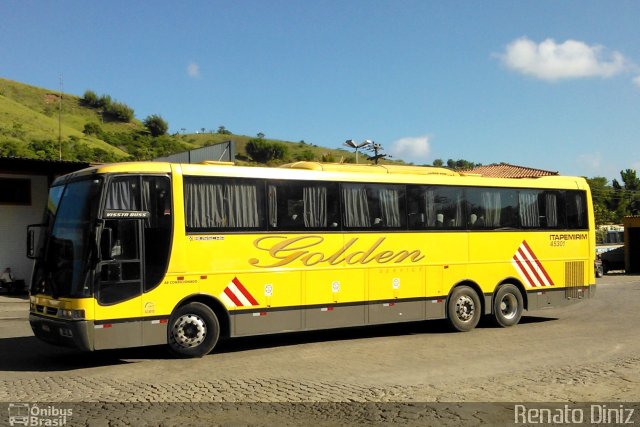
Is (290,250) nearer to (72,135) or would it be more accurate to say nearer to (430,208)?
(430,208)

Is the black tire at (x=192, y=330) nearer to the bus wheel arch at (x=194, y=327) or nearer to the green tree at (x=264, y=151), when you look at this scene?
the bus wheel arch at (x=194, y=327)

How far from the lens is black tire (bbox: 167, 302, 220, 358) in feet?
33.5

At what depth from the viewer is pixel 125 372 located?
927 centimetres

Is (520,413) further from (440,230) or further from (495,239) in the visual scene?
(495,239)

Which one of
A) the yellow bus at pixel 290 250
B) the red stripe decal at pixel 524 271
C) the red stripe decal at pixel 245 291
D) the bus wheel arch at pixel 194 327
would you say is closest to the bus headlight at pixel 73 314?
the yellow bus at pixel 290 250

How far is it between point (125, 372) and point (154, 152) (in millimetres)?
90350

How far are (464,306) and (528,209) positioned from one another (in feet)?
10.0

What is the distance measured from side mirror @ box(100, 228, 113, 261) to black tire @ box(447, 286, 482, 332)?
755cm

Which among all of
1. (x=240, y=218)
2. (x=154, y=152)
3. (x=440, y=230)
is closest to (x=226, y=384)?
(x=240, y=218)

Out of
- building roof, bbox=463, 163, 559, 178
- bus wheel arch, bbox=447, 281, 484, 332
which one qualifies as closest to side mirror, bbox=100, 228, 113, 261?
bus wheel arch, bbox=447, 281, 484, 332

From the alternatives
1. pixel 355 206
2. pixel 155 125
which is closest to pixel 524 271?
pixel 355 206

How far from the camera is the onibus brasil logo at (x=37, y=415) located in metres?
6.47

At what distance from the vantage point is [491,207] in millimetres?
14273

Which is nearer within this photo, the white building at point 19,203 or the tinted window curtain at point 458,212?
the tinted window curtain at point 458,212
